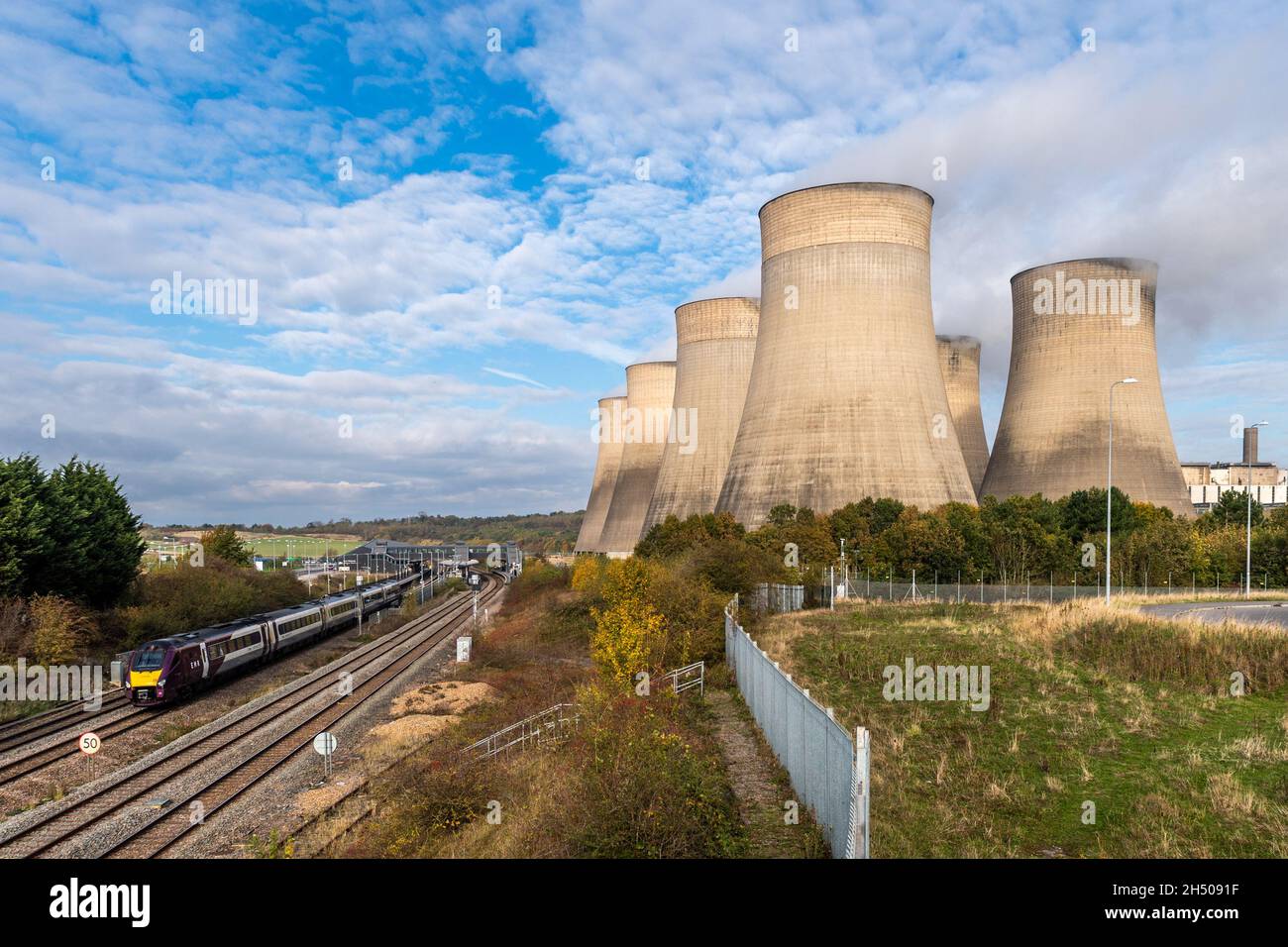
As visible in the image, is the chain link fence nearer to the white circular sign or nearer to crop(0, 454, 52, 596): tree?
the white circular sign

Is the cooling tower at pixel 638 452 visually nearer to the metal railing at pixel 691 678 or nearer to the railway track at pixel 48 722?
the metal railing at pixel 691 678

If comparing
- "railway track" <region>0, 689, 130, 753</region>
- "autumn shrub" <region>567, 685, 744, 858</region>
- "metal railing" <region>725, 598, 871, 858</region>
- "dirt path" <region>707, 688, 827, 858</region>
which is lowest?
"railway track" <region>0, 689, 130, 753</region>

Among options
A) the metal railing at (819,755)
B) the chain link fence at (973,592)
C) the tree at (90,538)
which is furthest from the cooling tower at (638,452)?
the metal railing at (819,755)

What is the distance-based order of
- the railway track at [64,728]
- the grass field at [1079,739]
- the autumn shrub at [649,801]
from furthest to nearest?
the railway track at [64,728], the autumn shrub at [649,801], the grass field at [1079,739]

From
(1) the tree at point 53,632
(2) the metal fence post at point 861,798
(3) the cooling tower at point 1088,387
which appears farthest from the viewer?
(3) the cooling tower at point 1088,387

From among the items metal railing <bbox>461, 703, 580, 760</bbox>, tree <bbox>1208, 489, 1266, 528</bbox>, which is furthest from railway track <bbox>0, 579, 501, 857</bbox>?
tree <bbox>1208, 489, 1266, 528</bbox>

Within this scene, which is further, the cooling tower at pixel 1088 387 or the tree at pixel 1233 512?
the tree at pixel 1233 512
